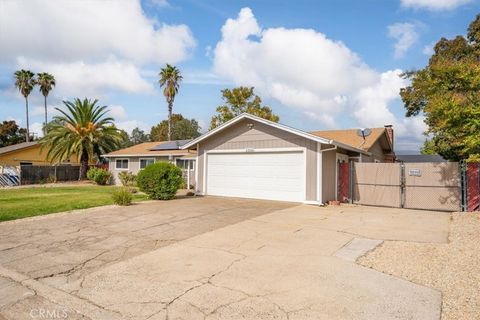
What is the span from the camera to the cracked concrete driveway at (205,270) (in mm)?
3796

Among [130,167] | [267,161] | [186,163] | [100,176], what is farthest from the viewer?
[130,167]

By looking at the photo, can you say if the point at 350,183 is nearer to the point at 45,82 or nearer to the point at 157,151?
the point at 157,151

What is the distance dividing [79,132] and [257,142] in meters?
19.6

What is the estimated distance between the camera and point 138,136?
66.3 metres

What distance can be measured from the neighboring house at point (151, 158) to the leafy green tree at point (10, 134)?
100.0 feet

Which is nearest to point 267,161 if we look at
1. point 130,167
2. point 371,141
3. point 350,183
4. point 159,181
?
point 350,183

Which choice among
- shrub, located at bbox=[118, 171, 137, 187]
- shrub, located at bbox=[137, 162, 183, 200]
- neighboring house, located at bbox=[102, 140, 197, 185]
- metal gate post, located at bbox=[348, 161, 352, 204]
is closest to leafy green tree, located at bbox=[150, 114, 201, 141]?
neighboring house, located at bbox=[102, 140, 197, 185]

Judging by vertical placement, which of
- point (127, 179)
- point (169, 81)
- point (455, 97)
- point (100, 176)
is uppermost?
point (169, 81)

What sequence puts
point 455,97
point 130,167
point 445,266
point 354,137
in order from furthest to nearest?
point 130,167 → point 354,137 → point 455,97 → point 445,266

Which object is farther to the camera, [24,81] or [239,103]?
[24,81]

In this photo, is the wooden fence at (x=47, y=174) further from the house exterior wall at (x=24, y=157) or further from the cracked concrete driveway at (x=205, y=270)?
the cracked concrete driveway at (x=205, y=270)

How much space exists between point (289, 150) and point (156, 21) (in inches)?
297

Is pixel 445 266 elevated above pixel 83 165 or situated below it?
below

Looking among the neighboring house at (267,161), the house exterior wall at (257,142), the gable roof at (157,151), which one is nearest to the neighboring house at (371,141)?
the neighboring house at (267,161)
